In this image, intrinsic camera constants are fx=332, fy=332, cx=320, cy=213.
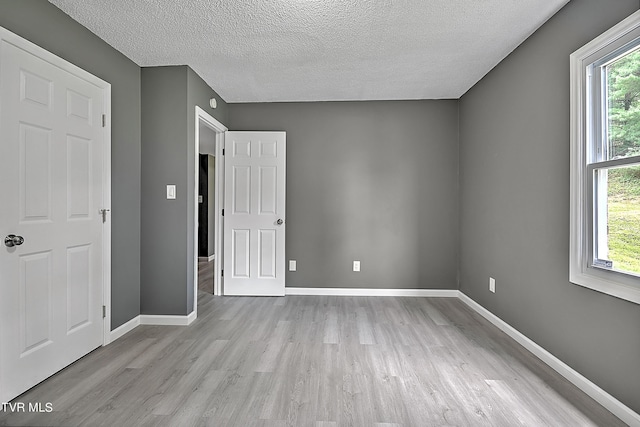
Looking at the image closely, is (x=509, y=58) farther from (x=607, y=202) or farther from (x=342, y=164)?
(x=342, y=164)

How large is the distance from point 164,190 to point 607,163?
335 cm

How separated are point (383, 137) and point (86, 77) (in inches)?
120

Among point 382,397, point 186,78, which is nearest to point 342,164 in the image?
point 186,78

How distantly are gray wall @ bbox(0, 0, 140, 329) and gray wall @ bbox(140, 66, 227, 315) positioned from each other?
3.0 inches

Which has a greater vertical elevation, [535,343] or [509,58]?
[509,58]

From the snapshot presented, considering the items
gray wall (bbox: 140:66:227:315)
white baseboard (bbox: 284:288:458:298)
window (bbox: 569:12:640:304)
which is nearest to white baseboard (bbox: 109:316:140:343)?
gray wall (bbox: 140:66:227:315)

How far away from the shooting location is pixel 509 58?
2.87m

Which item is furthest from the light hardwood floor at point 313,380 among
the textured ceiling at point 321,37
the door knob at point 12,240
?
the textured ceiling at point 321,37

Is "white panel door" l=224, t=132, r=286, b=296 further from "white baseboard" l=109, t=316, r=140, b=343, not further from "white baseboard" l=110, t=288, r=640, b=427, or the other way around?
"white baseboard" l=109, t=316, r=140, b=343

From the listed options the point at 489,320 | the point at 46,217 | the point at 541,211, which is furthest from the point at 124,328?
the point at 541,211

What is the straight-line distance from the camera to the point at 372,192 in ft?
13.7

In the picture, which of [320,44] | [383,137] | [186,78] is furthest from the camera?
[383,137]

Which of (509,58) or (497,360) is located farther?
(509,58)

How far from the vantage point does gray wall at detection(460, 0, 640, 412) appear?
1830mm
